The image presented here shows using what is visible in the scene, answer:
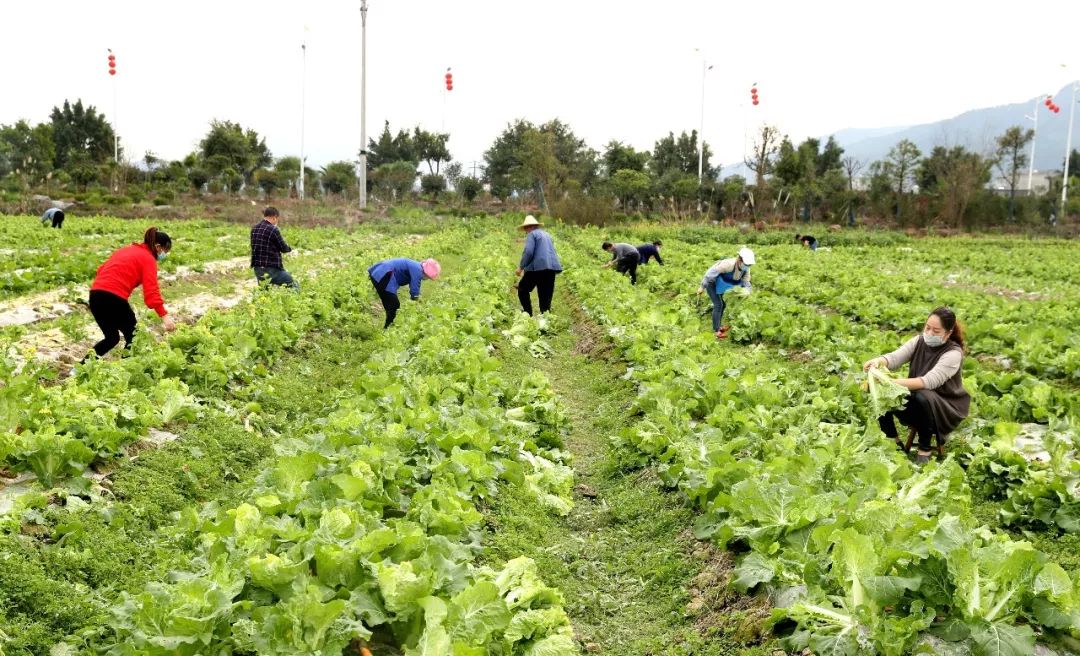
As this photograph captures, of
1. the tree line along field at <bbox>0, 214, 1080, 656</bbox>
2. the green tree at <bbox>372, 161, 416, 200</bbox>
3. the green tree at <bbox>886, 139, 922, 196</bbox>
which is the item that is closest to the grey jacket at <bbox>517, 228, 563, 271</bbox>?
the tree line along field at <bbox>0, 214, 1080, 656</bbox>

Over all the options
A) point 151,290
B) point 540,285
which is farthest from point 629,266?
point 151,290

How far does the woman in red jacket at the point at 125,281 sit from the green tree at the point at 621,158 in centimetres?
4817

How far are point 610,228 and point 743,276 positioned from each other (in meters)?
26.5

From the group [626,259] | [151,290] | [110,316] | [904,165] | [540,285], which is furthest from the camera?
[904,165]

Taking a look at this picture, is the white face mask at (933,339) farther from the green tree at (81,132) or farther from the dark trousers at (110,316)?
the green tree at (81,132)

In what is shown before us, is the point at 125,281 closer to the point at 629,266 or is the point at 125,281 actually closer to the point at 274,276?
the point at 274,276

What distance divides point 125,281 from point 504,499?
16.0ft

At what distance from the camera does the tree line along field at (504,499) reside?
3.25 m

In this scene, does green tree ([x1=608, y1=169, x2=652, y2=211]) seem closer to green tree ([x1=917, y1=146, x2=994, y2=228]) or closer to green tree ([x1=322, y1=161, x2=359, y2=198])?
green tree ([x1=917, y1=146, x2=994, y2=228])

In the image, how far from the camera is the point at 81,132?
191 ft

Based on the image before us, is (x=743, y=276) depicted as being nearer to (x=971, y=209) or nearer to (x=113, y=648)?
(x=113, y=648)

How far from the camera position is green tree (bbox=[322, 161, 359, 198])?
62344 millimetres

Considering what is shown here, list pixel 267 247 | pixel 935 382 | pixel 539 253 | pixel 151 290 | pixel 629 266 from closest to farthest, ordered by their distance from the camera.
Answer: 1. pixel 935 382
2. pixel 151 290
3. pixel 539 253
4. pixel 267 247
5. pixel 629 266

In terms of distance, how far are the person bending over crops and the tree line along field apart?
0.29 m
